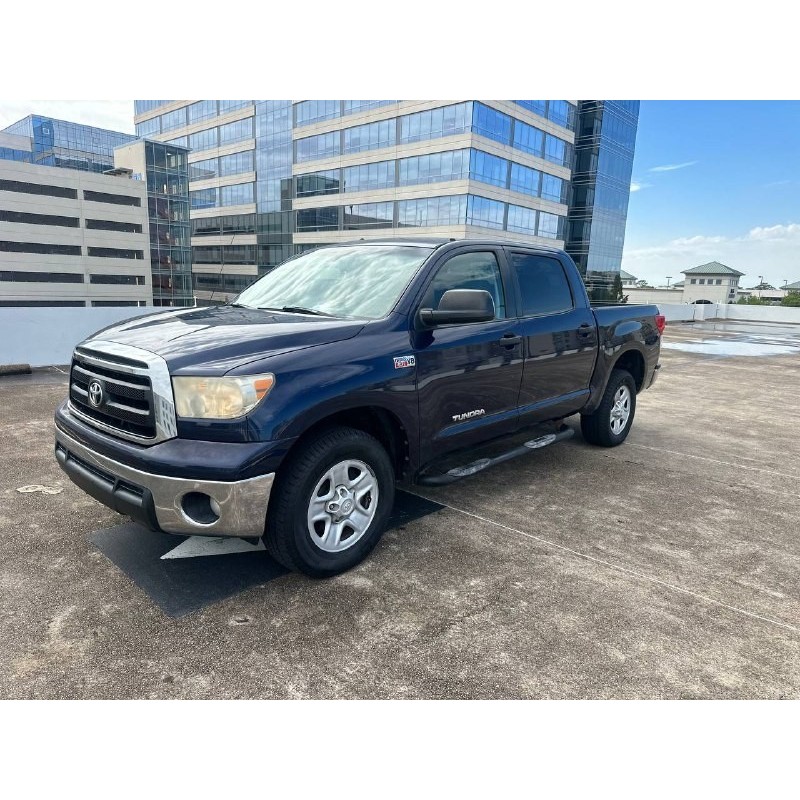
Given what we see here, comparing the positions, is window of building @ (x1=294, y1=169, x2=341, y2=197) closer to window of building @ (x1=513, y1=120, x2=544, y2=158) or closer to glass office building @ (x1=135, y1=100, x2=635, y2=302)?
glass office building @ (x1=135, y1=100, x2=635, y2=302)

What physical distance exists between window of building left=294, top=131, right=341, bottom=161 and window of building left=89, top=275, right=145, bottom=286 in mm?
34242

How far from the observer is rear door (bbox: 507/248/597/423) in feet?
14.7

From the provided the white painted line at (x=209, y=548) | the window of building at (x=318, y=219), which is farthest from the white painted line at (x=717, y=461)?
the window of building at (x=318, y=219)

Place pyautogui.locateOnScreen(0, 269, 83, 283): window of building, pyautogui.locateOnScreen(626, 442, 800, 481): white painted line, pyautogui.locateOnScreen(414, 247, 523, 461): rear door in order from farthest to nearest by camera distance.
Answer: pyautogui.locateOnScreen(0, 269, 83, 283): window of building → pyautogui.locateOnScreen(626, 442, 800, 481): white painted line → pyautogui.locateOnScreen(414, 247, 523, 461): rear door

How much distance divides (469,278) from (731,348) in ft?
54.2

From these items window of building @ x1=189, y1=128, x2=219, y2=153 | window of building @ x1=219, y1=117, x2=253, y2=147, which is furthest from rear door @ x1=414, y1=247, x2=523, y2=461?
window of building @ x1=189, y1=128, x2=219, y2=153

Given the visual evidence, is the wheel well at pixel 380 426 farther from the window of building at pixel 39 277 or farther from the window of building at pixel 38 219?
the window of building at pixel 38 219

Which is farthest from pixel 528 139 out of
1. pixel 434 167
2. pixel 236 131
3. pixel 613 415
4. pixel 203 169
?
pixel 613 415

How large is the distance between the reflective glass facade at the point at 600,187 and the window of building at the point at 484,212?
65.9 ft

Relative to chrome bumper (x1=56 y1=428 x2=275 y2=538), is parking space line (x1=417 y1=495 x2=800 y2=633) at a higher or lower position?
lower

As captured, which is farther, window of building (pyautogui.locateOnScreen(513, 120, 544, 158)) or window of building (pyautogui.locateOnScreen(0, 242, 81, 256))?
window of building (pyautogui.locateOnScreen(0, 242, 81, 256))

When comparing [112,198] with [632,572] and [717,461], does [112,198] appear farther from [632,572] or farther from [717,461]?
[632,572]
